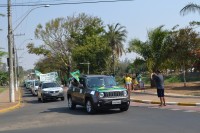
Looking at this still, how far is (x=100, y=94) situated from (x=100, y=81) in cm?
142

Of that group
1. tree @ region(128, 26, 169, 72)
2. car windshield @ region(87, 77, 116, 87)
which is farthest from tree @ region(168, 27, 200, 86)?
car windshield @ region(87, 77, 116, 87)

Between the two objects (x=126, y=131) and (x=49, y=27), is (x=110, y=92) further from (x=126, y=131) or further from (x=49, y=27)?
(x=49, y=27)

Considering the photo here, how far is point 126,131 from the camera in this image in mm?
12062

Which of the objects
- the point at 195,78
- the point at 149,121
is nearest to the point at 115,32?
the point at 195,78

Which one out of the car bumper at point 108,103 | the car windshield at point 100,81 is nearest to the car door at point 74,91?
the car windshield at point 100,81

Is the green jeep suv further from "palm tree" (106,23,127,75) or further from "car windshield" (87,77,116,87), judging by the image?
"palm tree" (106,23,127,75)

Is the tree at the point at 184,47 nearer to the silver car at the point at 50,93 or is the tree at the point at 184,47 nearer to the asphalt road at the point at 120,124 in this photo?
the silver car at the point at 50,93

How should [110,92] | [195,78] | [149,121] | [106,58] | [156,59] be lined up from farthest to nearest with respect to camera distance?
[106,58] < [195,78] < [156,59] < [110,92] < [149,121]

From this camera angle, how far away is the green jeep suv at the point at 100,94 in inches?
690

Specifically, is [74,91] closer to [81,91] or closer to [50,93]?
[81,91]

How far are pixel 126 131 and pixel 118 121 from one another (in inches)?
105

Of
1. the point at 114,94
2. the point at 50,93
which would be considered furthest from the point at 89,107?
the point at 50,93

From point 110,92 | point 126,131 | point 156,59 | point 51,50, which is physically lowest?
point 126,131

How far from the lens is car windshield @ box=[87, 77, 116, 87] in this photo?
18678 millimetres
